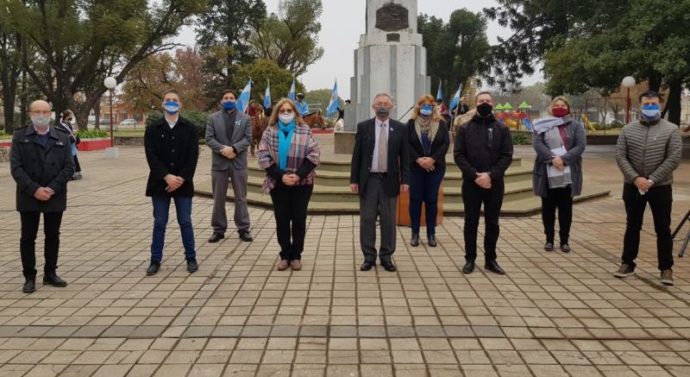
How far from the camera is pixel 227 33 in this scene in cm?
5569

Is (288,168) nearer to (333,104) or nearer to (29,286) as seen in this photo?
(29,286)

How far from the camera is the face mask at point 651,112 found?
5832 millimetres

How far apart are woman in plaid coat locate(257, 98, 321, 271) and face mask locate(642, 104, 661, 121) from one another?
3.21m

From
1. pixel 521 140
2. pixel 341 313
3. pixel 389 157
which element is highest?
pixel 521 140

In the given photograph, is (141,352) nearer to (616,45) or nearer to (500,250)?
(500,250)

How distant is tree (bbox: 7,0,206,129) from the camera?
35344mm

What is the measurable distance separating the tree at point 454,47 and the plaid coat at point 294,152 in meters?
51.9

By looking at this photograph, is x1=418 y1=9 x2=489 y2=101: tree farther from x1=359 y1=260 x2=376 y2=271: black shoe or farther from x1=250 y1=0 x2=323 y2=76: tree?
x1=359 y1=260 x2=376 y2=271: black shoe

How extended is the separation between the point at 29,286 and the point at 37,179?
0.98 metres

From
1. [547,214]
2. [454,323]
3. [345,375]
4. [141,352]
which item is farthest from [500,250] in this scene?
[141,352]

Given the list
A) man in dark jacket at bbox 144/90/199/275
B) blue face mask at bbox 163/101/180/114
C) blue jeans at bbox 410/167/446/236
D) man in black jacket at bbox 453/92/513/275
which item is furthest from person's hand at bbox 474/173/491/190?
blue face mask at bbox 163/101/180/114

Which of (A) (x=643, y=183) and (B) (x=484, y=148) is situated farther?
(B) (x=484, y=148)

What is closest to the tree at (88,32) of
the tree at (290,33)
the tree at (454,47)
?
the tree at (290,33)

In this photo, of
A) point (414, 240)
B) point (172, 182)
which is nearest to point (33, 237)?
point (172, 182)
